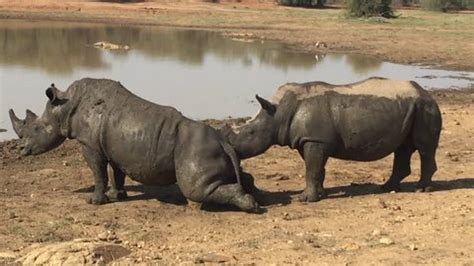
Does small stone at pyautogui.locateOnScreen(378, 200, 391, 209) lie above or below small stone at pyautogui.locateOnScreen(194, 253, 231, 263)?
below

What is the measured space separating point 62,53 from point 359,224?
22656 millimetres

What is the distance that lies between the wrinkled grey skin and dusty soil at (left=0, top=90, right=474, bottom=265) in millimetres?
303

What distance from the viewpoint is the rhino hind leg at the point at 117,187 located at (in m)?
9.35

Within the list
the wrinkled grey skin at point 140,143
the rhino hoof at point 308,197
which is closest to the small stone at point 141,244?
the wrinkled grey skin at point 140,143

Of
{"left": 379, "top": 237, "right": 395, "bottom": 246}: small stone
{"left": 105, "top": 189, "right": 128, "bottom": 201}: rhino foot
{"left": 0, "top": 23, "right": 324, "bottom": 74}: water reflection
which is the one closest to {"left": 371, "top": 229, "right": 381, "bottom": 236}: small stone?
{"left": 379, "top": 237, "right": 395, "bottom": 246}: small stone

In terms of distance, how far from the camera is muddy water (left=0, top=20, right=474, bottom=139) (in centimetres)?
1873

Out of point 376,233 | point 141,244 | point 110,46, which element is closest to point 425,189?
point 376,233

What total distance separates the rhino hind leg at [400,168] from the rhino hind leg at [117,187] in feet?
11.2

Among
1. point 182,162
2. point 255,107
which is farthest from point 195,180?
point 255,107

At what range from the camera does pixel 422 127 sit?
961 centimetres

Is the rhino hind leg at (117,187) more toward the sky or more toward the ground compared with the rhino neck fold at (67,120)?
more toward the ground

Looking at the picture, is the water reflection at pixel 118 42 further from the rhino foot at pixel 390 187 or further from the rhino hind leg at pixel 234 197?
the rhino hind leg at pixel 234 197

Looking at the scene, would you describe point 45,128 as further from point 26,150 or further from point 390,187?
point 390,187

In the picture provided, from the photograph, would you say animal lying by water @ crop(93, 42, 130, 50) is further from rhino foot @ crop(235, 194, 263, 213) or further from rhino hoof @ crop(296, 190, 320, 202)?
rhino foot @ crop(235, 194, 263, 213)
